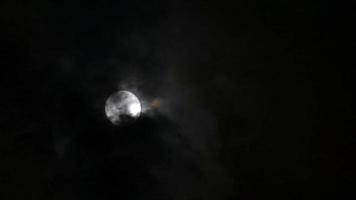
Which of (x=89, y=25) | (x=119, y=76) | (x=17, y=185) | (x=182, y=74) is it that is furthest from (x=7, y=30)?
(x=182, y=74)

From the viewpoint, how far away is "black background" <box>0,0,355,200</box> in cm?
1069

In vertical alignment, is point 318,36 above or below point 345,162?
above

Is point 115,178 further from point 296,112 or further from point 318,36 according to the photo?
point 318,36

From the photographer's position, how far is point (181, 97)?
11203mm

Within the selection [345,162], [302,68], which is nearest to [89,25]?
[302,68]

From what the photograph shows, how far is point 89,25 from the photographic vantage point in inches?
433

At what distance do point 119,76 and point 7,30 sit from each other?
10.4ft

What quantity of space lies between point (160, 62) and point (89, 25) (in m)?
2.16

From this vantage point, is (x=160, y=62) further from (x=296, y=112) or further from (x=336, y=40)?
(x=336, y=40)

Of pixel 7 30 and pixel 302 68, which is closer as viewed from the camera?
pixel 7 30

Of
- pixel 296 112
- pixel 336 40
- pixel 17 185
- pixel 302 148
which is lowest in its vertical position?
pixel 17 185

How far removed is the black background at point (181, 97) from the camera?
10688 mm

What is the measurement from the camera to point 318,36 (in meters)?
11.4

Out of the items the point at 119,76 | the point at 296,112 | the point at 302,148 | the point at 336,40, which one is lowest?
the point at 302,148
